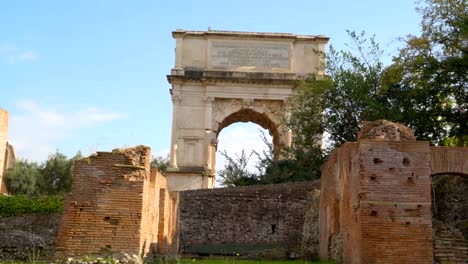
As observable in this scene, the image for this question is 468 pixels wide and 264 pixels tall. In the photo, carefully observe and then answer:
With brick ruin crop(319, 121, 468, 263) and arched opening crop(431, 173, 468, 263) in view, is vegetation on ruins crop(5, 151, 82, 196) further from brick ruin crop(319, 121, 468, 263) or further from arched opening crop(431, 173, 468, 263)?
brick ruin crop(319, 121, 468, 263)

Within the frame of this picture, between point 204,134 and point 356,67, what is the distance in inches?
412

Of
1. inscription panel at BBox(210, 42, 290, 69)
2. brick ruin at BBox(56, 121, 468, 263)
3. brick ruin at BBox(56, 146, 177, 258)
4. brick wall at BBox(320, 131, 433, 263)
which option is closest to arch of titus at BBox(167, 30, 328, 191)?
inscription panel at BBox(210, 42, 290, 69)

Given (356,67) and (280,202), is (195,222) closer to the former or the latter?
(280,202)

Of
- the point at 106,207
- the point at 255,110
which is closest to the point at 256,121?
the point at 255,110

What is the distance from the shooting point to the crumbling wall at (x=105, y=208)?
11.0 meters

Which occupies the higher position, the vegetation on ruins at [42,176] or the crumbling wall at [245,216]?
the vegetation on ruins at [42,176]

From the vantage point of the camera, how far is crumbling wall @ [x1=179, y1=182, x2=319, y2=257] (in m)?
21.9

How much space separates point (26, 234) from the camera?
1936 cm

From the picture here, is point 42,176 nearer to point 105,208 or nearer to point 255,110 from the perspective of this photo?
point 255,110

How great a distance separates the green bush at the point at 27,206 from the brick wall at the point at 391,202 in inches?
477

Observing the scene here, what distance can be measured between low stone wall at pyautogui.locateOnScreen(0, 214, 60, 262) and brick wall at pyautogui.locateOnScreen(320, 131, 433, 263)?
964cm

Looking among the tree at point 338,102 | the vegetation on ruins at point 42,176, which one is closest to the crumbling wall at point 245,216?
the tree at point 338,102

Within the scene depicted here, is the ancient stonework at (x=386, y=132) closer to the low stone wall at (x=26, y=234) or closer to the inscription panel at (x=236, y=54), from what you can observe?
the low stone wall at (x=26, y=234)

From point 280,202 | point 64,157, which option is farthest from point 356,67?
point 64,157
